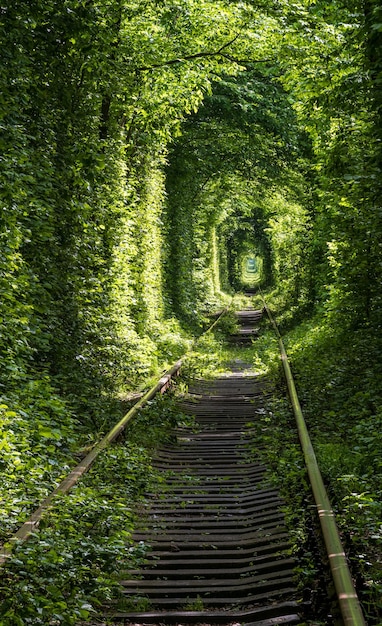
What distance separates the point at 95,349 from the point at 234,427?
2.51 metres

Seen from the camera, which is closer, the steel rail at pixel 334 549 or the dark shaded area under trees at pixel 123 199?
the steel rail at pixel 334 549

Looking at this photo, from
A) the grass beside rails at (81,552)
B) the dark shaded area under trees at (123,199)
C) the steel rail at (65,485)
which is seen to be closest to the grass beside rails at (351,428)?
the dark shaded area under trees at (123,199)

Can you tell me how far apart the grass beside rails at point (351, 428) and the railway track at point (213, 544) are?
19.5 inches

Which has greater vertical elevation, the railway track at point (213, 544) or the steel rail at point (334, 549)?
the steel rail at point (334, 549)

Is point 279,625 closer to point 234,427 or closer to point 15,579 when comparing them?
point 15,579

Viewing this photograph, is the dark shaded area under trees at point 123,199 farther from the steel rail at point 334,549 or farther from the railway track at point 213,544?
the railway track at point 213,544

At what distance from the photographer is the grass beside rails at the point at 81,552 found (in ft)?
13.2

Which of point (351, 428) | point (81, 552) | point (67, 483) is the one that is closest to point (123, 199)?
point (351, 428)

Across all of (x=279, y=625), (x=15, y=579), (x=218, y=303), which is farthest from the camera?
(x=218, y=303)

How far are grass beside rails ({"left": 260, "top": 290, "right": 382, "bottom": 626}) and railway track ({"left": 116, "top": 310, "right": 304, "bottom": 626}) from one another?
495mm

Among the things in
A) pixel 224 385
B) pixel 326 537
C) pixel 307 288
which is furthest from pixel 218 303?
pixel 326 537

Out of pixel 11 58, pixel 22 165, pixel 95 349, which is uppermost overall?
pixel 11 58

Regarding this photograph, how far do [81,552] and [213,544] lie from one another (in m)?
1.19

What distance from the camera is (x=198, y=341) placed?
20750 millimetres
